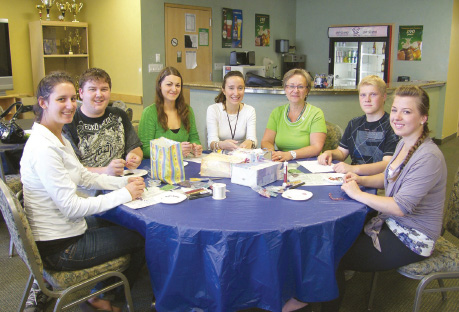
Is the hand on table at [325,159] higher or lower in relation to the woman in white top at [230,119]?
lower

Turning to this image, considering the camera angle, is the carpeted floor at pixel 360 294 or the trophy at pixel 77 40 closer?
the carpeted floor at pixel 360 294

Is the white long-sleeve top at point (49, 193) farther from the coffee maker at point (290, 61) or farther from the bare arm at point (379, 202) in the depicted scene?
the coffee maker at point (290, 61)

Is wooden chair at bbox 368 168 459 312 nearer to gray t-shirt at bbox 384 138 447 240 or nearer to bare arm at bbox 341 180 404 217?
gray t-shirt at bbox 384 138 447 240

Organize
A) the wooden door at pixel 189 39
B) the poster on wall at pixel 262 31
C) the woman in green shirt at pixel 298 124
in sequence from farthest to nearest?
1. the poster on wall at pixel 262 31
2. the wooden door at pixel 189 39
3. the woman in green shirt at pixel 298 124

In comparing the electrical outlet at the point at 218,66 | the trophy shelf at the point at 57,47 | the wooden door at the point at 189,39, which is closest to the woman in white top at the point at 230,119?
the wooden door at the point at 189,39

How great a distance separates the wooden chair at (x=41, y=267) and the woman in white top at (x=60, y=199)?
1.4 inches

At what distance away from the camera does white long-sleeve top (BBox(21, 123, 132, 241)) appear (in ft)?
5.59

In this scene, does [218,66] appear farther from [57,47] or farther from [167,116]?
[167,116]

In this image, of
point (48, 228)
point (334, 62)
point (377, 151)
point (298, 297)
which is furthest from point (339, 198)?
point (334, 62)

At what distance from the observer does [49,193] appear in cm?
172

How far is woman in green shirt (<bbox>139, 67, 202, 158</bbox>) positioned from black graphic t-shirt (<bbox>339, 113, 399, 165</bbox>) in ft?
3.19

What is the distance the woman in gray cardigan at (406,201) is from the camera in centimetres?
179

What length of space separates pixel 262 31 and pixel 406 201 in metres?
6.56

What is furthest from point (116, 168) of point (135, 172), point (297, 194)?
point (297, 194)
